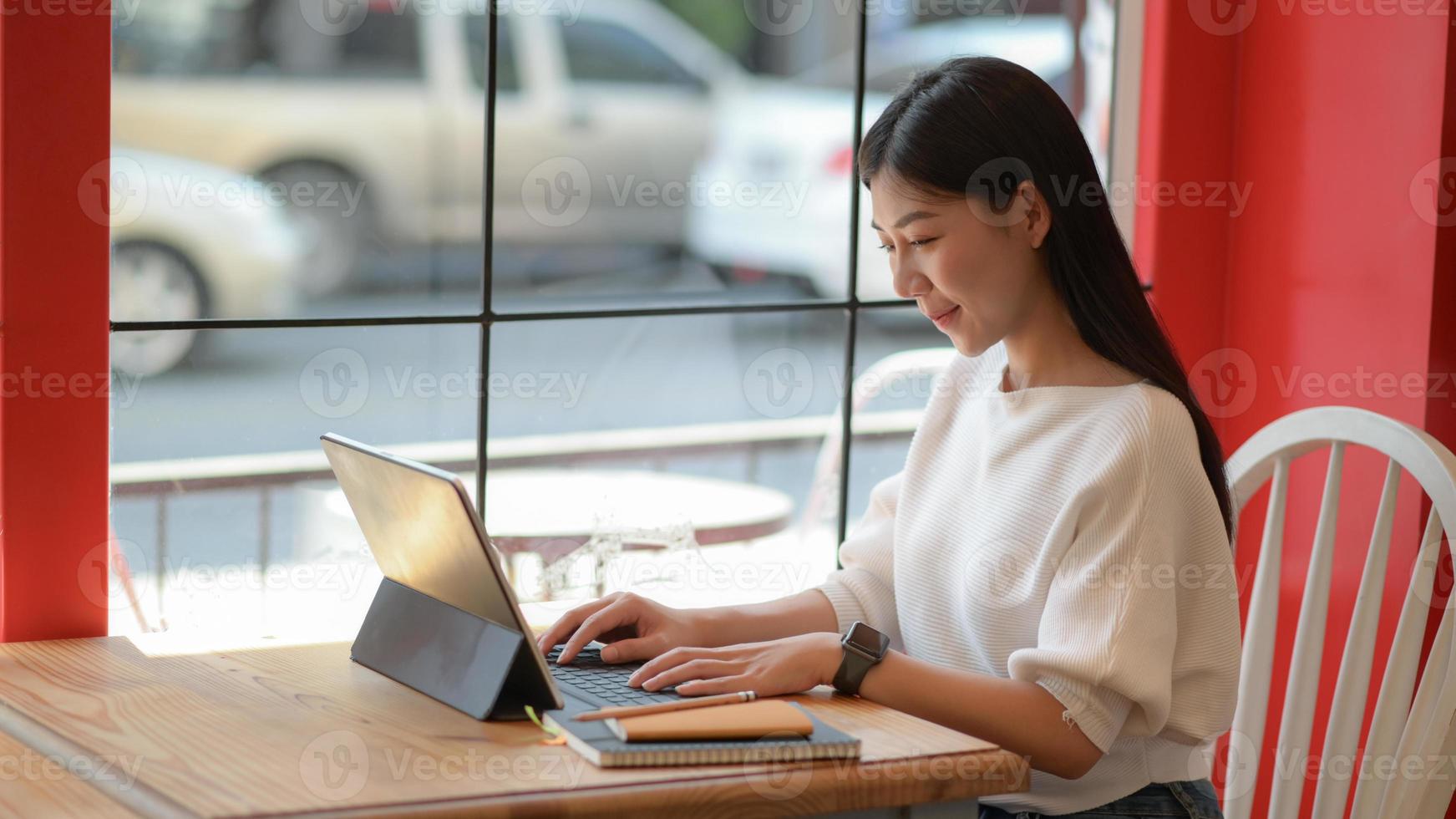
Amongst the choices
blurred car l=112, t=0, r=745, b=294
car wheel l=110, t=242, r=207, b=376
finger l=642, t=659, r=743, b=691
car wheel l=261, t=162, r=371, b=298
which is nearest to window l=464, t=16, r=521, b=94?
blurred car l=112, t=0, r=745, b=294

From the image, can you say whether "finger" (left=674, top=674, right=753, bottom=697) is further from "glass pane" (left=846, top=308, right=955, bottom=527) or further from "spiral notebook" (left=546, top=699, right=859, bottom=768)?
"glass pane" (left=846, top=308, right=955, bottom=527)

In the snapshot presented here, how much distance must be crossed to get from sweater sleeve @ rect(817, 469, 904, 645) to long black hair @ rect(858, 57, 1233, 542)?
→ 0.31 meters

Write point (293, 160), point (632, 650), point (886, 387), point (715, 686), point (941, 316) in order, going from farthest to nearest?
point (886, 387)
point (293, 160)
point (941, 316)
point (632, 650)
point (715, 686)

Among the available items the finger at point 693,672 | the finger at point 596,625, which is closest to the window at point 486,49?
the finger at point 596,625

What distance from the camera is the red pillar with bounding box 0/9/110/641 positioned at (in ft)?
4.57

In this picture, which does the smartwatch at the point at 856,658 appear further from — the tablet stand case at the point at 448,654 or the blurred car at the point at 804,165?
the blurred car at the point at 804,165

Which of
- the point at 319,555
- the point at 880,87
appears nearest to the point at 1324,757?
the point at 880,87

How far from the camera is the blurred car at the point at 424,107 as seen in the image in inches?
60.8

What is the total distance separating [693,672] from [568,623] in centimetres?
18

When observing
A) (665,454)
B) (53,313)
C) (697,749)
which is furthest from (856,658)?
(53,313)

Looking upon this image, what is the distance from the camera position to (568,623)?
4.65 feet

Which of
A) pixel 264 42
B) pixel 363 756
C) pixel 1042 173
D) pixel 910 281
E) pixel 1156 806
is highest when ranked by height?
pixel 264 42

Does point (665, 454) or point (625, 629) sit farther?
point (665, 454)

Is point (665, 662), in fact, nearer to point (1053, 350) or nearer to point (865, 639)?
point (865, 639)
